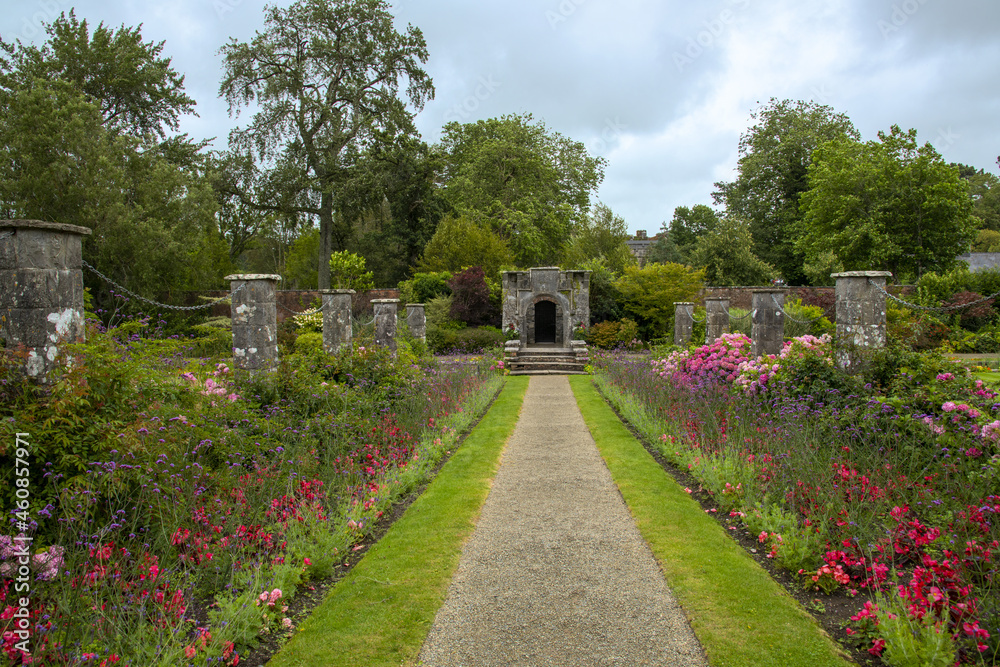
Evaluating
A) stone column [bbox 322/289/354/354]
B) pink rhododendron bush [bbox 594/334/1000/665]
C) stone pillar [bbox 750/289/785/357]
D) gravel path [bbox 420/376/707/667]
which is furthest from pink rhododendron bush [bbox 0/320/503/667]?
stone pillar [bbox 750/289/785/357]

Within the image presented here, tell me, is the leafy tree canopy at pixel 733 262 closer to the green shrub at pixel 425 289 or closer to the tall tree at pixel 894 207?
the tall tree at pixel 894 207

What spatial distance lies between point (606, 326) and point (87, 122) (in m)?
19.6

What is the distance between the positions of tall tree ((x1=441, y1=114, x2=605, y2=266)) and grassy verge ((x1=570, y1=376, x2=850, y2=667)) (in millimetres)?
25481

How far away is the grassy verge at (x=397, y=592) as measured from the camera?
3.14 meters

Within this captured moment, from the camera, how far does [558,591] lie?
12.4ft

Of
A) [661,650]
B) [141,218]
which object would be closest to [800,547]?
[661,650]

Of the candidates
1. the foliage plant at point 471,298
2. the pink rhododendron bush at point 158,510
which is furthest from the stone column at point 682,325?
the pink rhododendron bush at point 158,510

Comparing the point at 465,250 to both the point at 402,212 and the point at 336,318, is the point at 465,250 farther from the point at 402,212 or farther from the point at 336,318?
the point at 336,318

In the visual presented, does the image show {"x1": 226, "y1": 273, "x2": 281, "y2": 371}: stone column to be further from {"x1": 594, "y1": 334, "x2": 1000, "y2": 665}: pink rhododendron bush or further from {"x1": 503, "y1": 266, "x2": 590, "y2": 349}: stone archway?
{"x1": 503, "y1": 266, "x2": 590, "y2": 349}: stone archway

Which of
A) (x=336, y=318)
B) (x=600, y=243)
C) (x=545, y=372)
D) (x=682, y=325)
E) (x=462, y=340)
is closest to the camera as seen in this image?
(x=336, y=318)

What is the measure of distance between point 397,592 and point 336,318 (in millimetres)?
7295

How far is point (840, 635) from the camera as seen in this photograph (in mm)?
3225

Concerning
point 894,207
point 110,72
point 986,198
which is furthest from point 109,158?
point 986,198

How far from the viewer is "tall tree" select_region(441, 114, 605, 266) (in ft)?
103
